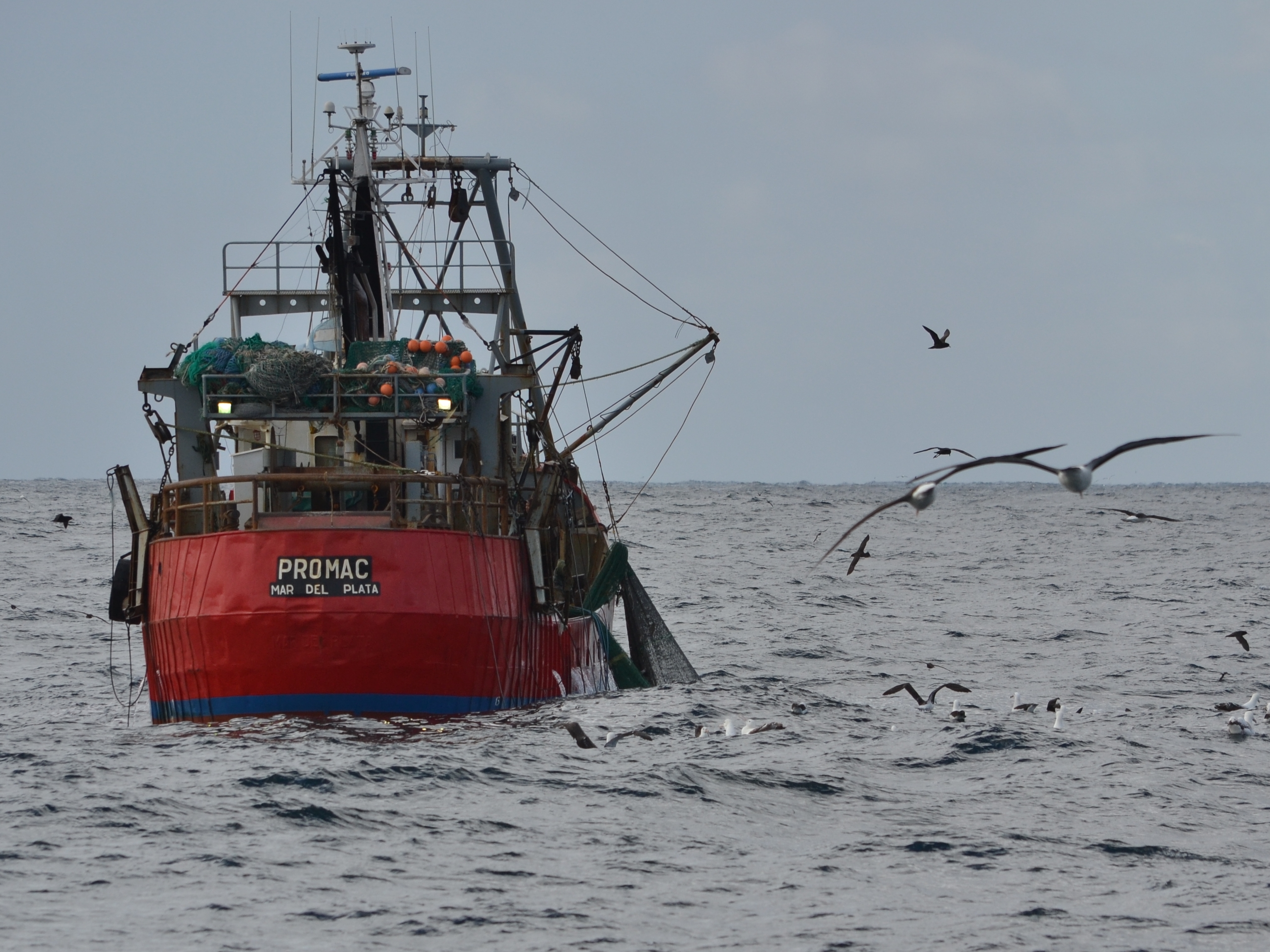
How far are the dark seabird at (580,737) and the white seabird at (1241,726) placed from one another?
798 centimetres

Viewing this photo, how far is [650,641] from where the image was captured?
2988cm

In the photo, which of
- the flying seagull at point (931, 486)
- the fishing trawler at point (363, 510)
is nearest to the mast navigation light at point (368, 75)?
the fishing trawler at point (363, 510)

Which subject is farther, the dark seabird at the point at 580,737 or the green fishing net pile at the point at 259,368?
the green fishing net pile at the point at 259,368

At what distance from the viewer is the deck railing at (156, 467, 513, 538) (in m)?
22.3

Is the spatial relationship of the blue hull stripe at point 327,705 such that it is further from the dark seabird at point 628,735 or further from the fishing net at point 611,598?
the fishing net at point 611,598

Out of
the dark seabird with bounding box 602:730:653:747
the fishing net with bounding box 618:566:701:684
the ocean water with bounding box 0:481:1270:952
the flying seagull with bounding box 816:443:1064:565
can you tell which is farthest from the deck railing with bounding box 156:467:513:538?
the flying seagull with bounding box 816:443:1064:565

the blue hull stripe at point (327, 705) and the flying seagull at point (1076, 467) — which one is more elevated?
the flying seagull at point (1076, 467)

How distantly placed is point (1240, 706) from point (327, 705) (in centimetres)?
1267

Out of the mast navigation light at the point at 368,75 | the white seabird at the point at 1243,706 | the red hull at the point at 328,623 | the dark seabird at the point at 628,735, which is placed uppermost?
the mast navigation light at the point at 368,75

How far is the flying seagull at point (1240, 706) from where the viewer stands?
22.8 metres

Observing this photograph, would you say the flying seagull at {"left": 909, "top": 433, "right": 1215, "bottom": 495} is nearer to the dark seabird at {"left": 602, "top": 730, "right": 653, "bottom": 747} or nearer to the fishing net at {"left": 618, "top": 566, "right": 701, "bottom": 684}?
the dark seabird at {"left": 602, "top": 730, "right": 653, "bottom": 747}

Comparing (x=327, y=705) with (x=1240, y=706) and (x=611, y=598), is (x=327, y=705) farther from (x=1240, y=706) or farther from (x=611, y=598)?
(x=1240, y=706)

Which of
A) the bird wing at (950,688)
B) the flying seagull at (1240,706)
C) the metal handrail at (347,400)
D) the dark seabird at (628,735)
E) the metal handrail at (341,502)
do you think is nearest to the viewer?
the dark seabird at (628,735)

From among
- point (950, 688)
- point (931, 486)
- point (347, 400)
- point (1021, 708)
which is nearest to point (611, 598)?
point (950, 688)
